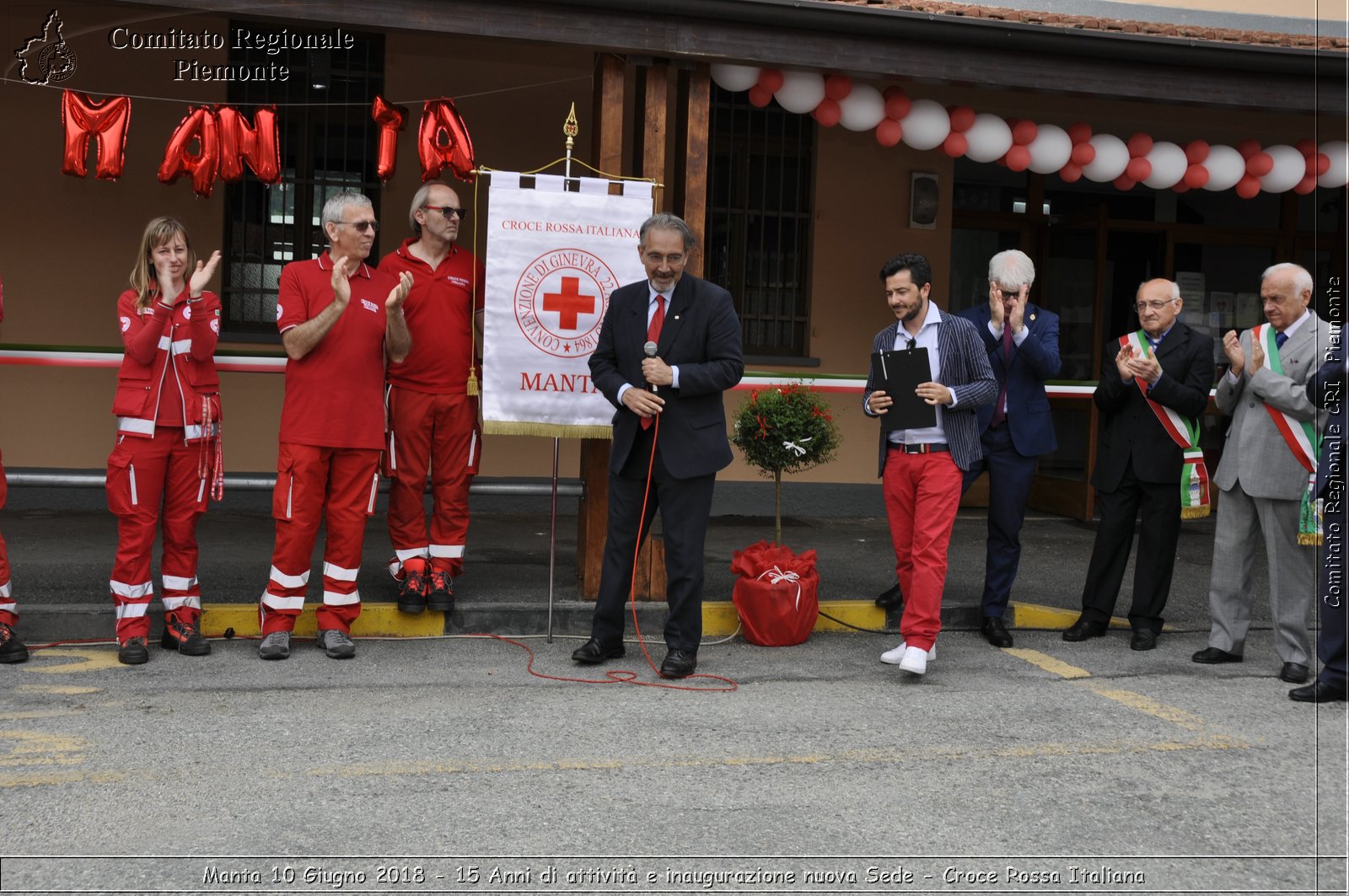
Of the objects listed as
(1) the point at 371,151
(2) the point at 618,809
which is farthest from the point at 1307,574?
(1) the point at 371,151

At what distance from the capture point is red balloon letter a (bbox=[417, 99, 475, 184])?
6.64 meters

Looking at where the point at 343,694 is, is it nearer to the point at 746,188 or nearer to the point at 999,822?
the point at 999,822

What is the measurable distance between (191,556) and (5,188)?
209 inches

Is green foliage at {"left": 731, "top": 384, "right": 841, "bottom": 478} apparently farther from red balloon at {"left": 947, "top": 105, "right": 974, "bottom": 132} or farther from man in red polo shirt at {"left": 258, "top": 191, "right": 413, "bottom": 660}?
red balloon at {"left": 947, "top": 105, "right": 974, "bottom": 132}

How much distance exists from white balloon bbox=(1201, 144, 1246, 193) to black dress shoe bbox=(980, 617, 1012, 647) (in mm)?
3719

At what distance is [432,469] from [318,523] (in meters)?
0.71

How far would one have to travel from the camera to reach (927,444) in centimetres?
592

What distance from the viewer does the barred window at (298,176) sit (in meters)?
9.98

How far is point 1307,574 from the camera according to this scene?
5.82 m

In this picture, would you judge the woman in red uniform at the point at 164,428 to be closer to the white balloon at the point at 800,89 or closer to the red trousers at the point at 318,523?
the red trousers at the point at 318,523

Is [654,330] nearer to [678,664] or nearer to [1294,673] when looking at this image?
[678,664]

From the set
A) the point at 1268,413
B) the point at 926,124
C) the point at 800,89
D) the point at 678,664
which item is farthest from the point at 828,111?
Result: the point at 678,664

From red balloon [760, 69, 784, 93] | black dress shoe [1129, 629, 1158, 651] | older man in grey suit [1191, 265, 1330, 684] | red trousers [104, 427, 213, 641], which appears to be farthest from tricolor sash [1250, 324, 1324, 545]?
red trousers [104, 427, 213, 641]

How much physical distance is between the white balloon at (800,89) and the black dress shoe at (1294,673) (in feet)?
12.5
